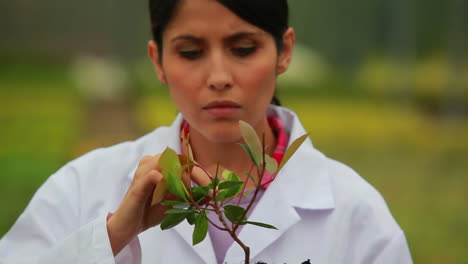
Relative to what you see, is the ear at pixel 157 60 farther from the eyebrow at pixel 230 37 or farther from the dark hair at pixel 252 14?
the eyebrow at pixel 230 37

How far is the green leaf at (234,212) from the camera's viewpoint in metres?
1.76

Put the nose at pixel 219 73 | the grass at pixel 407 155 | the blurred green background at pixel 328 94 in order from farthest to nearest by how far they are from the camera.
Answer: the blurred green background at pixel 328 94, the grass at pixel 407 155, the nose at pixel 219 73

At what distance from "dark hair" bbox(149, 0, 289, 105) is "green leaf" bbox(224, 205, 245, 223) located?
2.45 feet

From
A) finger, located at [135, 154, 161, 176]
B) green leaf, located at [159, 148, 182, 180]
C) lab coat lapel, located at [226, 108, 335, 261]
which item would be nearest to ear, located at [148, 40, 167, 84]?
lab coat lapel, located at [226, 108, 335, 261]

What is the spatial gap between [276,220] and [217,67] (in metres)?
0.42

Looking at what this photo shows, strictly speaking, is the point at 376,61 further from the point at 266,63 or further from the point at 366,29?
the point at 266,63

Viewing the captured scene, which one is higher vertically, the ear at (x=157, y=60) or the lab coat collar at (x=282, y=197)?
the ear at (x=157, y=60)

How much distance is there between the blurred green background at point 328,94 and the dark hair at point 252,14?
4285 mm

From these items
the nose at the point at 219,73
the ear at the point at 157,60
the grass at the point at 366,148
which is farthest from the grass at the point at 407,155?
the nose at the point at 219,73

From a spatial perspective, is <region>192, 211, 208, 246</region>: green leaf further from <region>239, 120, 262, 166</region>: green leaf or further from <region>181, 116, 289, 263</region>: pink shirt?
<region>181, 116, 289, 263</region>: pink shirt

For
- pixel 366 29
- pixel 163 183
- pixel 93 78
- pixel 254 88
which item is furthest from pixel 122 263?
pixel 93 78

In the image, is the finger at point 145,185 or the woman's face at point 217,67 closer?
the finger at point 145,185

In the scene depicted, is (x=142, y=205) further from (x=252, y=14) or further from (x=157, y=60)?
(x=157, y=60)

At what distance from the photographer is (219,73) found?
234 centimetres
